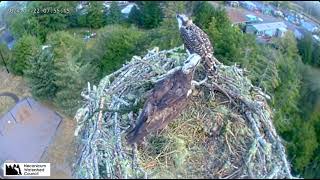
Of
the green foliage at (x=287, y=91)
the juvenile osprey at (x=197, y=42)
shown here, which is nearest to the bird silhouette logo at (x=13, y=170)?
the juvenile osprey at (x=197, y=42)

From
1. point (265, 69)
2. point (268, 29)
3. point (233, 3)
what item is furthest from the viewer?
point (233, 3)

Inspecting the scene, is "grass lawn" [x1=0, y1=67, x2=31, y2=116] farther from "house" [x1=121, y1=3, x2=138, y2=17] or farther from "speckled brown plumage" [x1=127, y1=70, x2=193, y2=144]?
"speckled brown plumage" [x1=127, y1=70, x2=193, y2=144]

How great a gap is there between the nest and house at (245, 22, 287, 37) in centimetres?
535

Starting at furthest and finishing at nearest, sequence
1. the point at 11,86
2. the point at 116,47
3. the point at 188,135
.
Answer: the point at 11,86, the point at 116,47, the point at 188,135

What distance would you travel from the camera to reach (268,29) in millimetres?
12086

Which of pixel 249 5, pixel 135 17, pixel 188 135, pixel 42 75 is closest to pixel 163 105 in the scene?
pixel 188 135

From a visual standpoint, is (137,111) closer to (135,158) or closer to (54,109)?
(135,158)

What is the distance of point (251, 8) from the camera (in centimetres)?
1483

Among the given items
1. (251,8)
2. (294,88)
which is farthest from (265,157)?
(251,8)

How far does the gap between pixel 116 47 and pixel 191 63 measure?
4.70 metres

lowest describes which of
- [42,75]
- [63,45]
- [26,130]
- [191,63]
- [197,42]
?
[26,130]

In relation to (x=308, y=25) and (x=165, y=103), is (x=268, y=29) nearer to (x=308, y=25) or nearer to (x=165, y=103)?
(x=308, y=25)

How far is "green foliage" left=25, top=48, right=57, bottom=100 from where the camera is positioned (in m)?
9.63

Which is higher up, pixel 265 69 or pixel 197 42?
pixel 197 42
